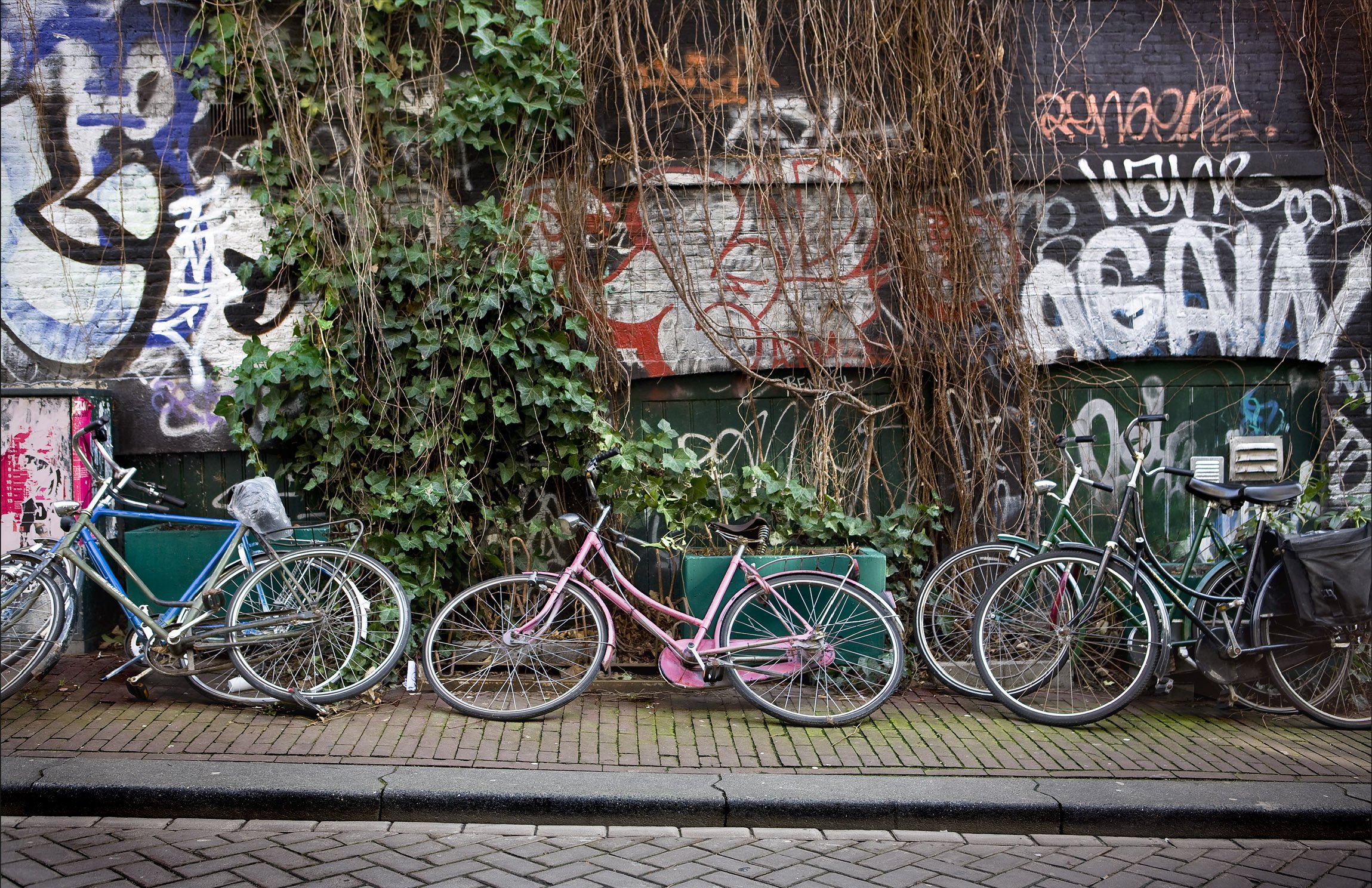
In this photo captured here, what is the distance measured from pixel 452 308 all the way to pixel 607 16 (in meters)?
2.16

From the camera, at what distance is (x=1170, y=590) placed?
5.51 m

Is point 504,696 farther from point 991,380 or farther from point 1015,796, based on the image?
point 991,380

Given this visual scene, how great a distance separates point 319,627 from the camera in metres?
5.45

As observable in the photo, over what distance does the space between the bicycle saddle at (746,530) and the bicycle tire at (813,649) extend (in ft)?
0.87

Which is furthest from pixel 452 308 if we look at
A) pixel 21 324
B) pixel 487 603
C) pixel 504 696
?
pixel 21 324

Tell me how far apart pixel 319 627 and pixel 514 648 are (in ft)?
3.51

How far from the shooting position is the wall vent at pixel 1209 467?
666 cm

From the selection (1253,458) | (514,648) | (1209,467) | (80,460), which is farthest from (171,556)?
(1253,458)

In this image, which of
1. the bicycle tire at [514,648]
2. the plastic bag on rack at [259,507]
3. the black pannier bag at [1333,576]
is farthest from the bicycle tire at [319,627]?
the black pannier bag at [1333,576]

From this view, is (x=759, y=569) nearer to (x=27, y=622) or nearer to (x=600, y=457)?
(x=600, y=457)

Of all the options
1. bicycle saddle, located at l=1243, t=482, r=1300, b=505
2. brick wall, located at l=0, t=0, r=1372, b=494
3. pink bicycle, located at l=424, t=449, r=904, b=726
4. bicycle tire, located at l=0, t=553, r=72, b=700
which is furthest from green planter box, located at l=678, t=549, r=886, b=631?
bicycle tire, located at l=0, t=553, r=72, b=700

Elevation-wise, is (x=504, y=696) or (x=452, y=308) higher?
(x=452, y=308)

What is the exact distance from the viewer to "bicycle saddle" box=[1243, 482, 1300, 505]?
544 cm

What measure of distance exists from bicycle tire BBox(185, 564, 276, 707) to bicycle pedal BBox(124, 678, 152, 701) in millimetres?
210
